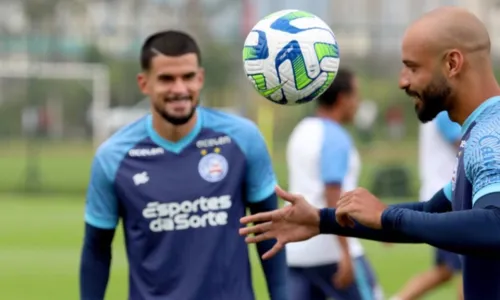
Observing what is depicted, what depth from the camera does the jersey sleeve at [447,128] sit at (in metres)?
8.95

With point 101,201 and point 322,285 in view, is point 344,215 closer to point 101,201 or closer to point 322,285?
point 101,201

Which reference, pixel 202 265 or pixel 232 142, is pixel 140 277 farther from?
pixel 232 142

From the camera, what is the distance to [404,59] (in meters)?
4.37

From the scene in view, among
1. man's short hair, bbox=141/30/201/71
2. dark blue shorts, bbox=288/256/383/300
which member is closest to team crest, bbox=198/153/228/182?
man's short hair, bbox=141/30/201/71

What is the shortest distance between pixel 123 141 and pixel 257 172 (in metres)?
0.69

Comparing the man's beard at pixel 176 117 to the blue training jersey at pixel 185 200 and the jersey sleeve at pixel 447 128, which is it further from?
the jersey sleeve at pixel 447 128

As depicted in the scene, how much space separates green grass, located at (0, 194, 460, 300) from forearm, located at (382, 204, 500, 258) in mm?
7364

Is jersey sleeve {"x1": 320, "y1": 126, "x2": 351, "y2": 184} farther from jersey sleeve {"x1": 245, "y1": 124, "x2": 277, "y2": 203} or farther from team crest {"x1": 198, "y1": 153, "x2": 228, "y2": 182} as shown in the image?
team crest {"x1": 198, "y1": 153, "x2": 228, "y2": 182}

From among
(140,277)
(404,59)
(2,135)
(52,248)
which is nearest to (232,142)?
(140,277)

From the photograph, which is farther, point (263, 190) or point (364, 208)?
point (263, 190)

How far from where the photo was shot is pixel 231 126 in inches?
231

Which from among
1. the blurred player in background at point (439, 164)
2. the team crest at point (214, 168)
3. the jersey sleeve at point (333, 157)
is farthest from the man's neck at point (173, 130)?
the blurred player in background at point (439, 164)

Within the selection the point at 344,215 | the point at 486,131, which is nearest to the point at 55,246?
the point at 344,215

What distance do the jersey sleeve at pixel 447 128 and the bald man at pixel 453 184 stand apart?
→ 14.6 ft
